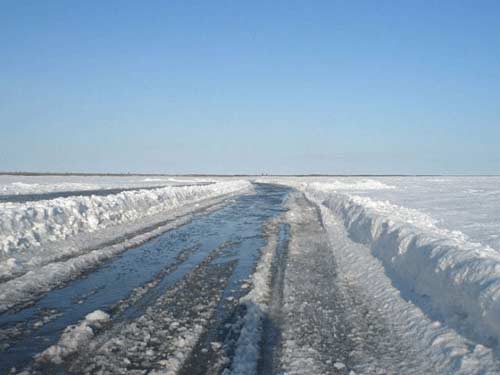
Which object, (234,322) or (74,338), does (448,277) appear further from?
(74,338)

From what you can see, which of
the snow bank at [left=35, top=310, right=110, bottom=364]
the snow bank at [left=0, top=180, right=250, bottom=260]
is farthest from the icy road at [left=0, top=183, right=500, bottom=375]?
the snow bank at [left=0, top=180, right=250, bottom=260]

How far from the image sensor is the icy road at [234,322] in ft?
14.0

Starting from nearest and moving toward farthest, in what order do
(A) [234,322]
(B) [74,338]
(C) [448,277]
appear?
(B) [74,338] → (A) [234,322] → (C) [448,277]

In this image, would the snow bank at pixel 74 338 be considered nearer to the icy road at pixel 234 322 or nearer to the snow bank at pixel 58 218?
the icy road at pixel 234 322

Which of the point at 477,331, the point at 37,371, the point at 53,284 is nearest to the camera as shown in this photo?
the point at 37,371

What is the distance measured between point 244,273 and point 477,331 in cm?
432

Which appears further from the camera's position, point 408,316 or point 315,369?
point 408,316

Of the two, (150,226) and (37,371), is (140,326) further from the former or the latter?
(150,226)

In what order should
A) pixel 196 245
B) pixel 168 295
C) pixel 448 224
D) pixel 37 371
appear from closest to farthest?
pixel 37 371
pixel 168 295
pixel 196 245
pixel 448 224

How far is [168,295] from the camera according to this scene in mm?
6578

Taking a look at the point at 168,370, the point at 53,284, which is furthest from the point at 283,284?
the point at 53,284

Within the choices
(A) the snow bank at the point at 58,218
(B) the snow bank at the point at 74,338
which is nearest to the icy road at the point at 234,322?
(B) the snow bank at the point at 74,338

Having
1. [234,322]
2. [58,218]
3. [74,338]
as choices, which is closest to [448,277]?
[234,322]

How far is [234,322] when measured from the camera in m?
5.39
